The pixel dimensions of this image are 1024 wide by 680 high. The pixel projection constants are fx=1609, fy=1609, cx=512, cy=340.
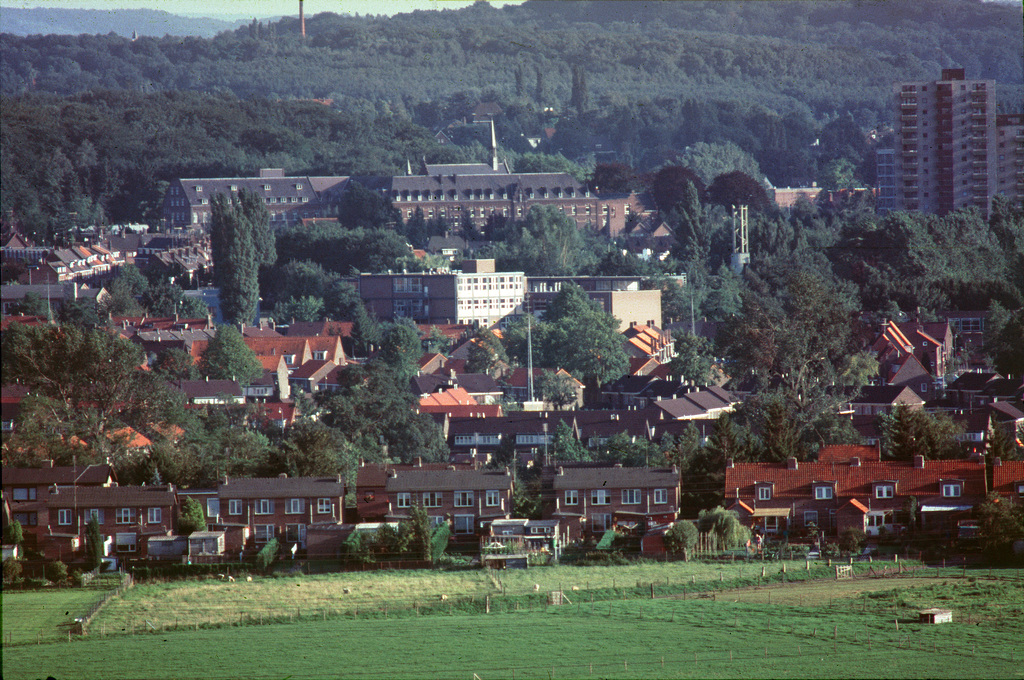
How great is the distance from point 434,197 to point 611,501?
40.8m

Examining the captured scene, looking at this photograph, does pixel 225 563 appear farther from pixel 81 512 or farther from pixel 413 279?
pixel 413 279

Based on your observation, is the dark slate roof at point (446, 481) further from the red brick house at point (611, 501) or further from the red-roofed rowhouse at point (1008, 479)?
the red-roofed rowhouse at point (1008, 479)

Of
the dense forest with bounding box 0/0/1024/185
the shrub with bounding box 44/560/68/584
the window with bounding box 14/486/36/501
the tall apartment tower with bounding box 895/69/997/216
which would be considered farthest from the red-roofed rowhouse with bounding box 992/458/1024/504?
the dense forest with bounding box 0/0/1024/185

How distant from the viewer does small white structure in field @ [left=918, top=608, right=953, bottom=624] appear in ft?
43.7

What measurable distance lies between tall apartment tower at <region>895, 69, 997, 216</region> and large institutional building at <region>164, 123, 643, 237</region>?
12138mm

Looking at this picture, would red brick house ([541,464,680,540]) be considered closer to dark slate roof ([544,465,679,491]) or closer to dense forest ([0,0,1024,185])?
dark slate roof ([544,465,679,491])

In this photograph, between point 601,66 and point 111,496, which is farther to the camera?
point 601,66

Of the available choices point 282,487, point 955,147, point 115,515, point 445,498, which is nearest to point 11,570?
point 115,515

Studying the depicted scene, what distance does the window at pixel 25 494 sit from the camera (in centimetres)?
1753

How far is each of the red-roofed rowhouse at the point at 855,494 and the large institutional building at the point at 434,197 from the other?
38124 mm

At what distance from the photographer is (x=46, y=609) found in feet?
47.1

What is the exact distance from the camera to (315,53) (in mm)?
89938

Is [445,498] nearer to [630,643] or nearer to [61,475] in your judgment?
[61,475]

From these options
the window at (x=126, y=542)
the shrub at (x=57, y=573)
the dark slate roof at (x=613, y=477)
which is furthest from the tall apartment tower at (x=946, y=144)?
the shrub at (x=57, y=573)
